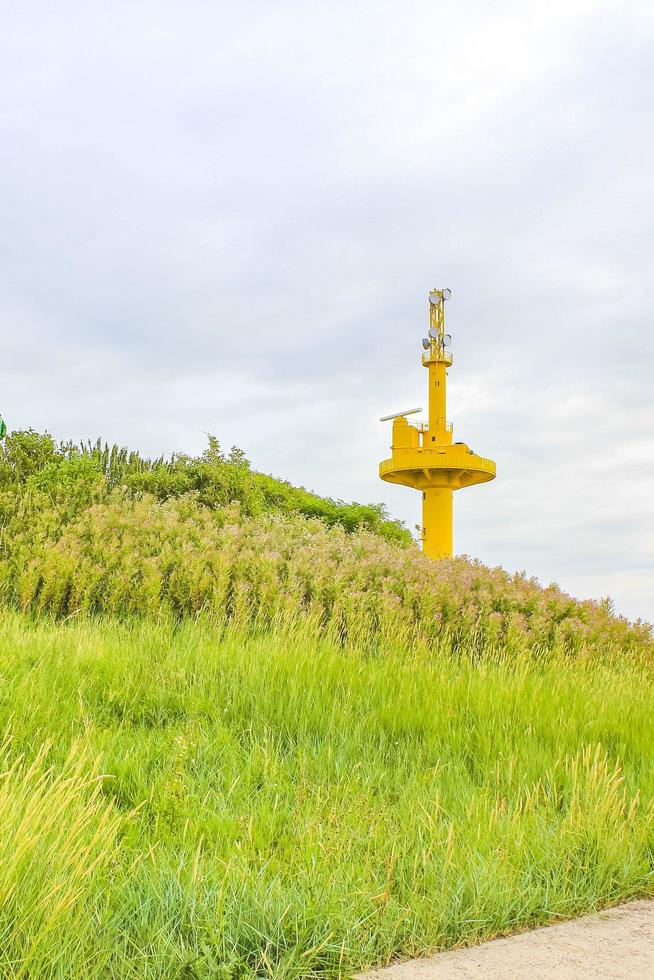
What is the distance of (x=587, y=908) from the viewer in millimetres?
3656

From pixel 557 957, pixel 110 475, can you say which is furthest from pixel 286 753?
pixel 110 475

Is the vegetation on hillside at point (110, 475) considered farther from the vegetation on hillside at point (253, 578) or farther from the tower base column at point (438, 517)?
the tower base column at point (438, 517)

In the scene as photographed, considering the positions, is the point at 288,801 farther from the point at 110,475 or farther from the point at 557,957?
the point at 110,475

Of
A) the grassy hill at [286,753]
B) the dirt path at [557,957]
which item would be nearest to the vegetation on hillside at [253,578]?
the grassy hill at [286,753]

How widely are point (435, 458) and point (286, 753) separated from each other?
23.3 m

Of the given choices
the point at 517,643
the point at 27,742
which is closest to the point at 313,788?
the point at 27,742

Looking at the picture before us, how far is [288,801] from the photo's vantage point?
4246 millimetres

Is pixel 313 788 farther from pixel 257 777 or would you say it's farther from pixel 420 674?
pixel 420 674

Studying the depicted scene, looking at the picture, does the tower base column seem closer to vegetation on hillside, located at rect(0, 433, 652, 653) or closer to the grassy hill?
vegetation on hillside, located at rect(0, 433, 652, 653)

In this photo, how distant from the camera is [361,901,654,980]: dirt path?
292 centimetres

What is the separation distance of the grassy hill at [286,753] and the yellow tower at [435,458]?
17399mm

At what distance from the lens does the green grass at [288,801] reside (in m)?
2.91

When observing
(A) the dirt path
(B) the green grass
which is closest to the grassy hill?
(B) the green grass

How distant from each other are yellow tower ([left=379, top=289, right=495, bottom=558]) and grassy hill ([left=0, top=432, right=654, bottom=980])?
57.1 ft
